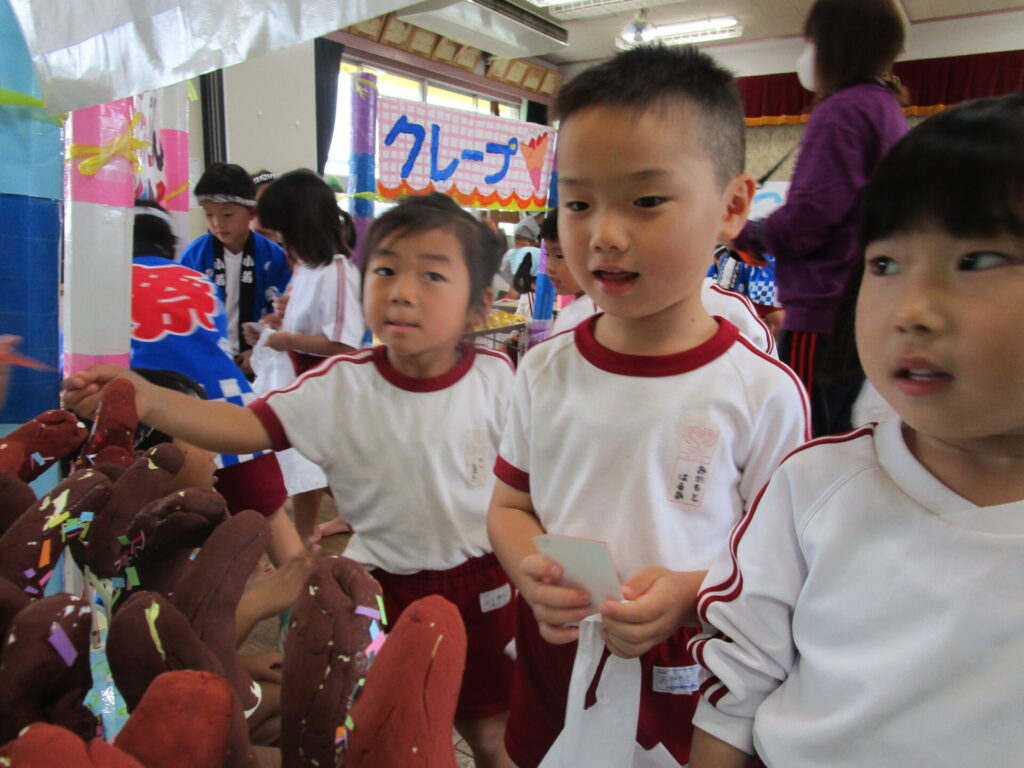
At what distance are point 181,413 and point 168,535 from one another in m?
0.53

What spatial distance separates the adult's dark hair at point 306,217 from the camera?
229cm

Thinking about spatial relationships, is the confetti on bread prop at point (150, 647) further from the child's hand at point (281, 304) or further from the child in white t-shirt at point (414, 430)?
the child's hand at point (281, 304)

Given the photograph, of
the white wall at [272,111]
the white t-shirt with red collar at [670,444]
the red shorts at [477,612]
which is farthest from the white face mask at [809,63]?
the white wall at [272,111]

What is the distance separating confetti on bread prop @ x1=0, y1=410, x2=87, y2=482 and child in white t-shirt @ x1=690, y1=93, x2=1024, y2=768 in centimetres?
67

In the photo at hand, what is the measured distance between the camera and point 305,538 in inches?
102

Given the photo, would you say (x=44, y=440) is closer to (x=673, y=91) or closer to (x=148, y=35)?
(x=148, y=35)

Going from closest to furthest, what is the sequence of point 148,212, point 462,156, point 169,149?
1. point 148,212
2. point 169,149
3. point 462,156

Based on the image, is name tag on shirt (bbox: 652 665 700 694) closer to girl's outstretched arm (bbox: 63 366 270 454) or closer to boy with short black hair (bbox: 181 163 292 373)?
girl's outstretched arm (bbox: 63 366 270 454)

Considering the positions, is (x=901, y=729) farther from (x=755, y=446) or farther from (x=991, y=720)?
(x=755, y=446)

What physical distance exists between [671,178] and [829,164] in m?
1.02

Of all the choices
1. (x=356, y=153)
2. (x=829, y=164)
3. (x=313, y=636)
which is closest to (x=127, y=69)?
(x=313, y=636)

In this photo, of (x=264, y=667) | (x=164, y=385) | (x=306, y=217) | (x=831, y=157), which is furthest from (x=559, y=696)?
(x=306, y=217)

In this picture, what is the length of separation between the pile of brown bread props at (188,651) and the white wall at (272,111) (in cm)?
569

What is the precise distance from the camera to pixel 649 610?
25.6 inches
